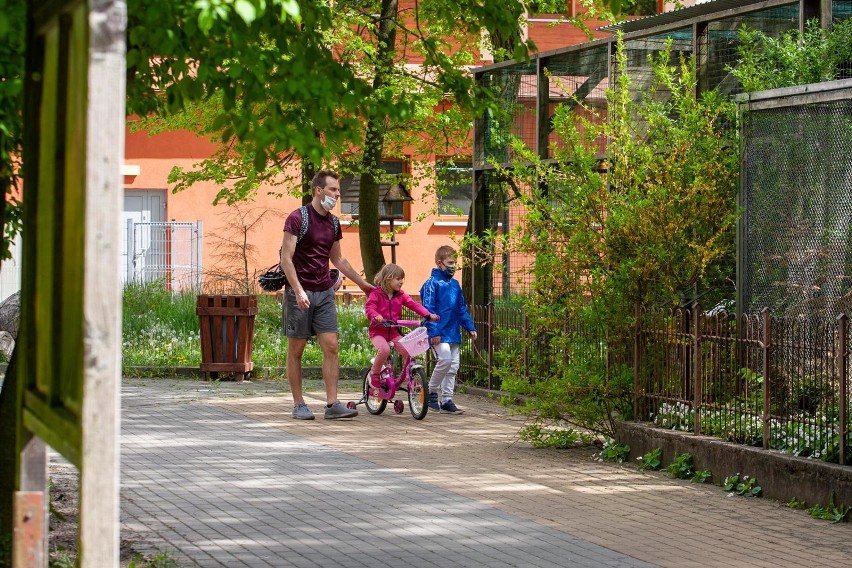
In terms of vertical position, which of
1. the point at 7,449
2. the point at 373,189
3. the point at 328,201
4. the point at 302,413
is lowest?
the point at 302,413

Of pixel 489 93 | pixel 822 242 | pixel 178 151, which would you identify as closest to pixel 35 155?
pixel 489 93

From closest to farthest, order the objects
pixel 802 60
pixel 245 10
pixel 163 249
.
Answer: pixel 245 10, pixel 802 60, pixel 163 249

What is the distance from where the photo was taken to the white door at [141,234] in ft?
98.1

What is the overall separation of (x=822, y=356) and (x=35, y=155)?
19.3 ft

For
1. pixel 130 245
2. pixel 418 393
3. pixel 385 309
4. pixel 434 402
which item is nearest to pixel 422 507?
pixel 418 393

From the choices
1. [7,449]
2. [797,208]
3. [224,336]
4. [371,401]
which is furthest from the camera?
[224,336]

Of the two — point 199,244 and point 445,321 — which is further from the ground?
point 199,244

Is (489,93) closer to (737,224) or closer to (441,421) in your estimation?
(737,224)

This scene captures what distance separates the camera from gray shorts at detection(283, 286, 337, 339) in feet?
42.6

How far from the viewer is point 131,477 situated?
9.59 metres

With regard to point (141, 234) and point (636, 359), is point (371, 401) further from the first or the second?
point (141, 234)

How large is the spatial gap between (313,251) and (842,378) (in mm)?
5874

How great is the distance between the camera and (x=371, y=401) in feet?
45.4

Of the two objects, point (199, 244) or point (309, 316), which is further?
point (199, 244)
